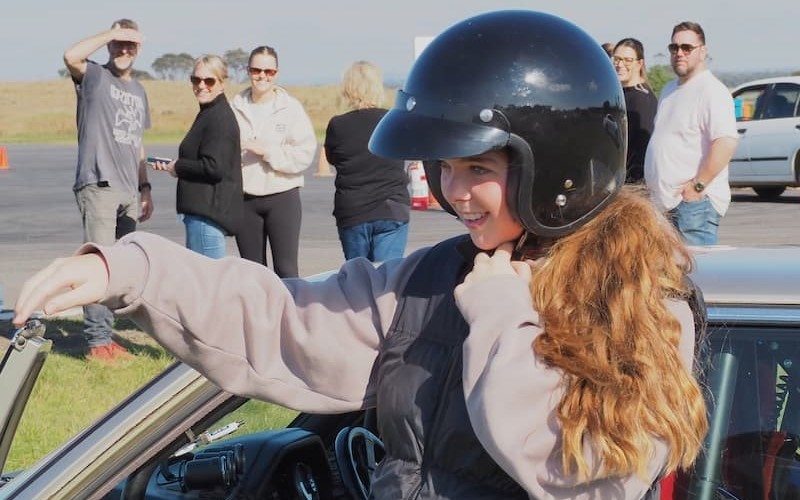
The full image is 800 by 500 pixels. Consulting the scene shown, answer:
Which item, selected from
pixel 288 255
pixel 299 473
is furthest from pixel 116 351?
pixel 299 473

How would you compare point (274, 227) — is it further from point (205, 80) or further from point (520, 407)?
point (520, 407)

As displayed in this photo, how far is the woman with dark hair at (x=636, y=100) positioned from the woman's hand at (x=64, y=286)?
547 cm

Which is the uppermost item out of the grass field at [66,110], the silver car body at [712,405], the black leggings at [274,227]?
the silver car body at [712,405]

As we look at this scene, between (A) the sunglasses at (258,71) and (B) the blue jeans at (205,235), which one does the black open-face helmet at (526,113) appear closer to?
(B) the blue jeans at (205,235)

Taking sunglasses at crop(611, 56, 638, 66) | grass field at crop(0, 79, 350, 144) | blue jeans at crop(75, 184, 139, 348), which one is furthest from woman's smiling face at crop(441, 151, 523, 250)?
grass field at crop(0, 79, 350, 144)

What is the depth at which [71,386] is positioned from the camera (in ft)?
21.5

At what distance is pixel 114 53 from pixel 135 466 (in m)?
5.15

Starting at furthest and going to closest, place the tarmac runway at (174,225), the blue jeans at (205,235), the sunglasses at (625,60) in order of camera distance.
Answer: the tarmac runway at (174,225) → the sunglasses at (625,60) → the blue jeans at (205,235)

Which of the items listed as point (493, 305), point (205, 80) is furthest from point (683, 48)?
point (493, 305)

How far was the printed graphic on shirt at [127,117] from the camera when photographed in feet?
23.3

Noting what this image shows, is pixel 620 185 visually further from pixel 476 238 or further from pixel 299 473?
pixel 299 473

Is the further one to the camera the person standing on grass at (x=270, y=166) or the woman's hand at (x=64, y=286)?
the person standing on grass at (x=270, y=166)

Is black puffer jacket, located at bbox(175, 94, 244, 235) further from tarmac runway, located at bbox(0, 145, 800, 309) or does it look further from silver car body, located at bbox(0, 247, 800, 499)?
silver car body, located at bbox(0, 247, 800, 499)

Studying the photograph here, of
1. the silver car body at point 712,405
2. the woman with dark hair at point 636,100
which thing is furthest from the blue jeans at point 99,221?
the silver car body at point 712,405
